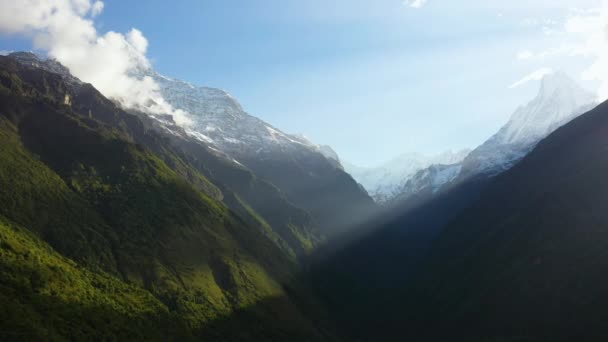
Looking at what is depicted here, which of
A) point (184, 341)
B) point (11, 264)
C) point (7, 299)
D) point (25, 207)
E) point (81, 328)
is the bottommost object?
point (184, 341)

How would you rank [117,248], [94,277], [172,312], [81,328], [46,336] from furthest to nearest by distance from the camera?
[117,248]
[172,312]
[94,277]
[81,328]
[46,336]

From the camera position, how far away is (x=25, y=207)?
583ft

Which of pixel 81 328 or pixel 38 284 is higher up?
pixel 38 284

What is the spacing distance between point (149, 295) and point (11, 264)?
5191 cm

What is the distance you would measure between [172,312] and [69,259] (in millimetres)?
39058

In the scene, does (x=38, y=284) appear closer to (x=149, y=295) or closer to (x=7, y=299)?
(x=7, y=299)

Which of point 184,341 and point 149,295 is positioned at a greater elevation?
point 149,295

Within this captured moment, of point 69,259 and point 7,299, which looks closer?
point 7,299

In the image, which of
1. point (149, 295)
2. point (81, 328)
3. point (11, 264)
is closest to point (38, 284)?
point (11, 264)

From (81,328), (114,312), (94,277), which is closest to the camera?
(81,328)

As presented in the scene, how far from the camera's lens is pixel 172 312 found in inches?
7092

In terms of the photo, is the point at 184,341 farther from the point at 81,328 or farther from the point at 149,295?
the point at 81,328

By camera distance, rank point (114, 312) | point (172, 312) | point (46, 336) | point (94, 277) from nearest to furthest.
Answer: point (46, 336) < point (114, 312) < point (94, 277) < point (172, 312)

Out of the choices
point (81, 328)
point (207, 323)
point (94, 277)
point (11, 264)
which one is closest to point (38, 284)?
point (11, 264)
